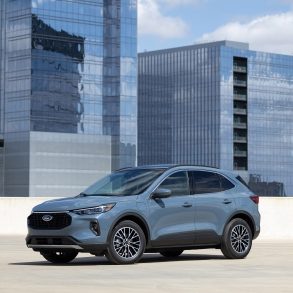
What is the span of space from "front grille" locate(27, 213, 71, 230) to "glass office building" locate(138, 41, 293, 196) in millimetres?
155419

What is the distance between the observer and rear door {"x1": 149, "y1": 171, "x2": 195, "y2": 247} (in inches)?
626

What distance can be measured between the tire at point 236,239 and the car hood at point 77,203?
219 centimetres

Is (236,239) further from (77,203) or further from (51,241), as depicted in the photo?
(51,241)

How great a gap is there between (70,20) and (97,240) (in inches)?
5342

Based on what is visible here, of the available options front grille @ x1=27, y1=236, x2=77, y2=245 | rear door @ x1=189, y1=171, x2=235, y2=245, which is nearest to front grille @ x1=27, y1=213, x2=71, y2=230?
front grille @ x1=27, y1=236, x2=77, y2=245

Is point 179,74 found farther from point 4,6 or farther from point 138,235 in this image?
point 138,235

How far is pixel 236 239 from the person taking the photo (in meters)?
17.1

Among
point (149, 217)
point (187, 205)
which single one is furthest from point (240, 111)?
point (149, 217)

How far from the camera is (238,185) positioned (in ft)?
57.7

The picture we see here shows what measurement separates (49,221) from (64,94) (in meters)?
135

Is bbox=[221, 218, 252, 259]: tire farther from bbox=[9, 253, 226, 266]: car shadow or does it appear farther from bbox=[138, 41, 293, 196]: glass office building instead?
bbox=[138, 41, 293, 196]: glass office building

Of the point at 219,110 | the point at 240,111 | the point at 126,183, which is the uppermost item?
the point at 240,111

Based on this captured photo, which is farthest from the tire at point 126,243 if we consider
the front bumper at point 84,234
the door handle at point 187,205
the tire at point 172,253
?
the tire at point 172,253

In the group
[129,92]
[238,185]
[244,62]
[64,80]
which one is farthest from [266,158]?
[238,185]
